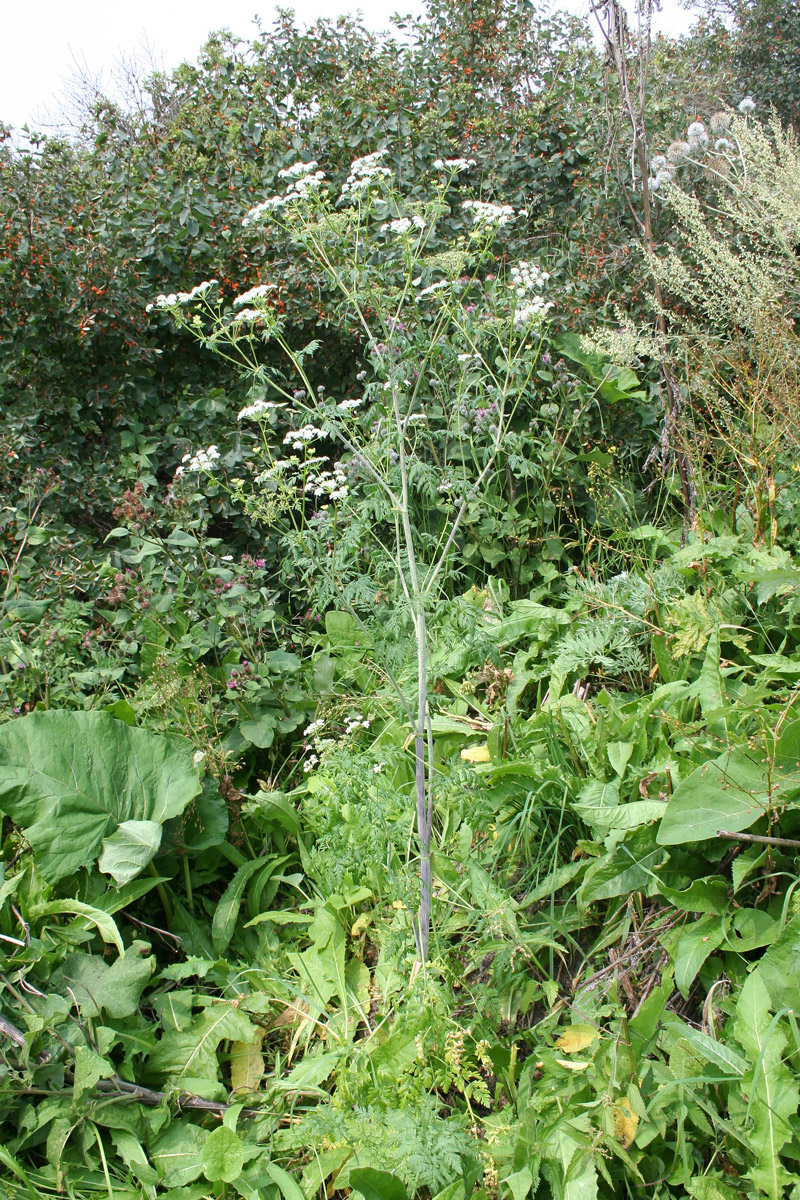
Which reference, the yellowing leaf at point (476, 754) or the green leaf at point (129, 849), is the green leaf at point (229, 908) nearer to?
the green leaf at point (129, 849)

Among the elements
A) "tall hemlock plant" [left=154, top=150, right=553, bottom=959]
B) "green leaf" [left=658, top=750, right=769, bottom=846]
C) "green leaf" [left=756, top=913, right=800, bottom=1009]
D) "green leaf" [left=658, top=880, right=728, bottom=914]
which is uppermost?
"tall hemlock plant" [left=154, top=150, right=553, bottom=959]

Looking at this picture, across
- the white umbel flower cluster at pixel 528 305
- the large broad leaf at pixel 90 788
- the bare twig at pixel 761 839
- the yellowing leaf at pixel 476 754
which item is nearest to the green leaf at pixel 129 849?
the large broad leaf at pixel 90 788

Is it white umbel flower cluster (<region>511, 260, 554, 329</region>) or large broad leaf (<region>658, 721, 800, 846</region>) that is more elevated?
white umbel flower cluster (<region>511, 260, 554, 329</region>)

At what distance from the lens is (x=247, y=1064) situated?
6.18ft

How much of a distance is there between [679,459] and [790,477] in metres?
0.65

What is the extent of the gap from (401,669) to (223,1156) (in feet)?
4.95

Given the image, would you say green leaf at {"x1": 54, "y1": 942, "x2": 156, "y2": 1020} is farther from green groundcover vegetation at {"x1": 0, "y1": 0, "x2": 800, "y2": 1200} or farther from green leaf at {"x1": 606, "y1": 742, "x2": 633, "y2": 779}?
green leaf at {"x1": 606, "y1": 742, "x2": 633, "y2": 779}

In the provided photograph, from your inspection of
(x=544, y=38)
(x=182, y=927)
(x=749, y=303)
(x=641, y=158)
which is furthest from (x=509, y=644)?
(x=544, y=38)

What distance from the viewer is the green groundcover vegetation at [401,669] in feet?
5.06

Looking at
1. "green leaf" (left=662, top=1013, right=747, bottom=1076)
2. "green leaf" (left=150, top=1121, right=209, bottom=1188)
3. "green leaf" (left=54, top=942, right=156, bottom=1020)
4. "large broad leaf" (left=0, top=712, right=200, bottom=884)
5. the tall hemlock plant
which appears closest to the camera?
"green leaf" (left=662, top=1013, right=747, bottom=1076)

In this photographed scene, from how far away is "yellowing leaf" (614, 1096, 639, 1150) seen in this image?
1.34m

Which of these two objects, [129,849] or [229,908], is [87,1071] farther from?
[229,908]

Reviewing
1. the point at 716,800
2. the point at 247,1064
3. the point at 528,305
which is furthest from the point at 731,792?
the point at 528,305

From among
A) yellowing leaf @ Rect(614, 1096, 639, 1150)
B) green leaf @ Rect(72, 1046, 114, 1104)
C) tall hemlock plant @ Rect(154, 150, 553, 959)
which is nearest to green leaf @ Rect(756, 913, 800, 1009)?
yellowing leaf @ Rect(614, 1096, 639, 1150)
